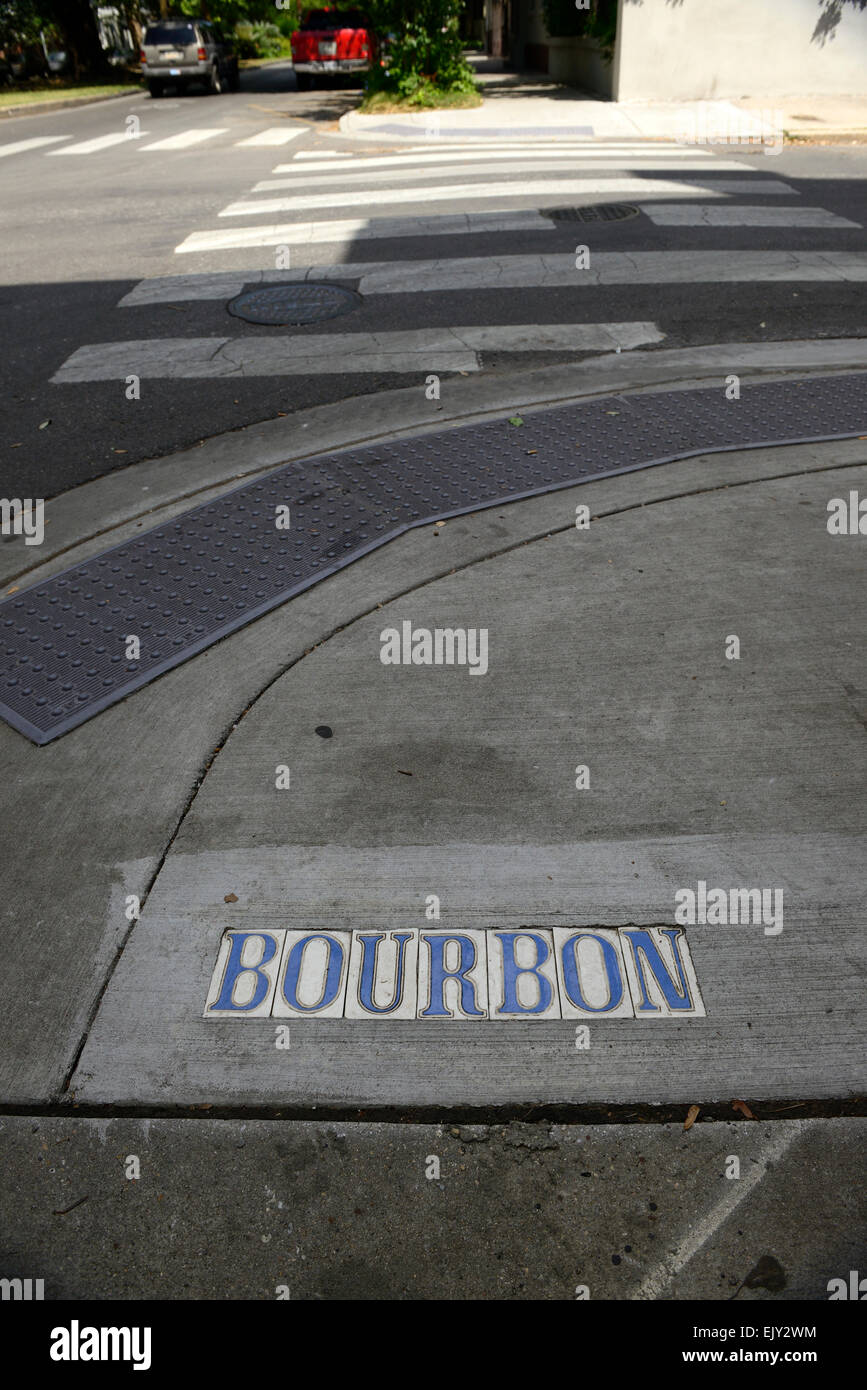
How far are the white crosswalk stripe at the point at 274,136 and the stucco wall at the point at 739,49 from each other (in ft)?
21.1

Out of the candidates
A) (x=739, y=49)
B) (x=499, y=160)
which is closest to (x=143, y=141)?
(x=499, y=160)

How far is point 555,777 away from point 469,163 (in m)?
12.4

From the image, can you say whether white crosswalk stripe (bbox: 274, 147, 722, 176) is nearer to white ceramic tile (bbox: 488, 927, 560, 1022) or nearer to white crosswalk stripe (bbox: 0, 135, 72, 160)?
white crosswalk stripe (bbox: 0, 135, 72, 160)

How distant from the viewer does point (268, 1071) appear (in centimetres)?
212

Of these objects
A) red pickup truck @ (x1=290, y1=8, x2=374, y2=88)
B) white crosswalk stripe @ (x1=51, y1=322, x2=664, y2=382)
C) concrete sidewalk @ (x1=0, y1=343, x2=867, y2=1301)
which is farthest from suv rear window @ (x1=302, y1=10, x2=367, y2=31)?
concrete sidewalk @ (x1=0, y1=343, x2=867, y2=1301)

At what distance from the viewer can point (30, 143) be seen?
1742 centimetres

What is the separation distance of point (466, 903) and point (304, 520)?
243cm


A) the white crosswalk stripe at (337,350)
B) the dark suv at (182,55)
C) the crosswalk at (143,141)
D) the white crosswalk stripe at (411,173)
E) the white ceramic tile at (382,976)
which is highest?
the dark suv at (182,55)

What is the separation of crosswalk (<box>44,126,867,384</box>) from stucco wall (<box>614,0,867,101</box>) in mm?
6971

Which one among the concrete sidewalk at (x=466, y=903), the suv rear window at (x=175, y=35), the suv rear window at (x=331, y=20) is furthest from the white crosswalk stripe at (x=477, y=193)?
the suv rear window at (x=331, y=20)

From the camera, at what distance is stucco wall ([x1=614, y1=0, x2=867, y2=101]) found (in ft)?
59.7

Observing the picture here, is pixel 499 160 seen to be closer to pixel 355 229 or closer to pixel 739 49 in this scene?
pixel 355 229

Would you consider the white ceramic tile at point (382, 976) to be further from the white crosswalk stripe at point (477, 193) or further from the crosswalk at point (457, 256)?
the white crosswalk stripe at point (477, 193)

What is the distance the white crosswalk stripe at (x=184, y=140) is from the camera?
16078 mm
